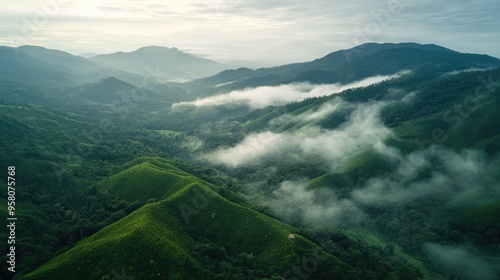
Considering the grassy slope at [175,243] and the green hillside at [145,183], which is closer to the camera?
the grassy slope at [175,243]

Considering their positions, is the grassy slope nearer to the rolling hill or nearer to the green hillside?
the rolling hill

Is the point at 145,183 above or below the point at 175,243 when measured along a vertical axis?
above

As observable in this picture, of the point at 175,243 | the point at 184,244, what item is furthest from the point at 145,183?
the point at 175,243

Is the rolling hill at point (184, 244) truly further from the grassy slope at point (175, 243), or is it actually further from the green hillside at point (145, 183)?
the green hillside at point (145, 183)

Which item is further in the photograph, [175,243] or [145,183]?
[145,183]

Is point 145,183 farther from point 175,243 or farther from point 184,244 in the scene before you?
point 175,243

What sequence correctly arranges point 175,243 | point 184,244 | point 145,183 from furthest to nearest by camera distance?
point 145,183
point 184,244
point 175,243

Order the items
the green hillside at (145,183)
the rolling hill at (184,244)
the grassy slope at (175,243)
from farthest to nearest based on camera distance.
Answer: the green hillside at (145,183), the rolling hill at (184,244), the grassy slope at (175,243)

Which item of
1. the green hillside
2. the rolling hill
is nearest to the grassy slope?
the rolling hill

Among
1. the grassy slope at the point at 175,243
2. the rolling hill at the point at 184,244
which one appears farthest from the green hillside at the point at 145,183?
the grassy slope at the point at 175,243
